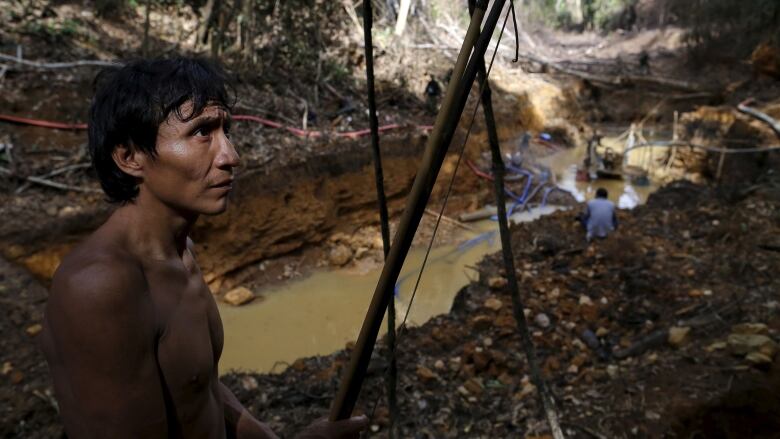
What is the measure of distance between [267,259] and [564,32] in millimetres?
25067

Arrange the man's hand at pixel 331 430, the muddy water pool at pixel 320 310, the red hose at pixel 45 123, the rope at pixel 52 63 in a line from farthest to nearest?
1. the rope at pixel 52 63
2. the muddy water pool at pixel 320 310
3. the red hose at pixel 45 123
4. the man's hand at pixel 331 430

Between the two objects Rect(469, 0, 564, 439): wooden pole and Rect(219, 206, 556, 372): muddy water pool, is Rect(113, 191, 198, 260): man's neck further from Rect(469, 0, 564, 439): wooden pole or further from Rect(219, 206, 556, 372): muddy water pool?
Rect(219, 206, 556, 372): muddy water pool

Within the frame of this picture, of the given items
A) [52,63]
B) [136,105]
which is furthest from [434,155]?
[52,63]

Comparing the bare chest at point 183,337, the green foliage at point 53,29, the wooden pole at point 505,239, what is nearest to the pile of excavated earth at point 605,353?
the wooden pole at point 505,239

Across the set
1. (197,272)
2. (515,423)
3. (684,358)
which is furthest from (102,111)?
(684,358)

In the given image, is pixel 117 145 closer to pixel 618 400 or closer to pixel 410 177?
pixel 618 400

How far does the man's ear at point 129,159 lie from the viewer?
3.65 ft

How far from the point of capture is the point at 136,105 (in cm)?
108

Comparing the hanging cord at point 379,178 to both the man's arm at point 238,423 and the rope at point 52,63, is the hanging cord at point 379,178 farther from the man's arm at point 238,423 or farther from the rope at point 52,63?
the rope at point 52,63

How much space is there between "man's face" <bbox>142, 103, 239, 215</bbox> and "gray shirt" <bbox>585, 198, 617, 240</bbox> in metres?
6.86

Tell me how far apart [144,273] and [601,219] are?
7.10 m

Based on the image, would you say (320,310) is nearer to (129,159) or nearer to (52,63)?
(52,63)

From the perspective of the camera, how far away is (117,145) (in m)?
1.11

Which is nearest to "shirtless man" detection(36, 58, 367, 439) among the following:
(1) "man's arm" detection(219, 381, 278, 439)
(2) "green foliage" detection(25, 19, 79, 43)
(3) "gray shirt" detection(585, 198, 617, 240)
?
(1) "man's arm" detection(219, 381, 278, 439)
